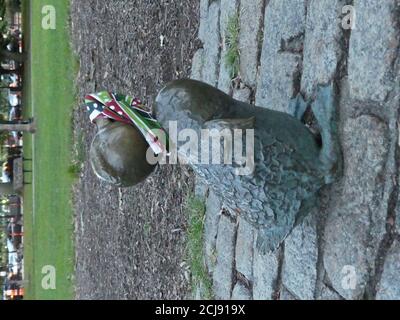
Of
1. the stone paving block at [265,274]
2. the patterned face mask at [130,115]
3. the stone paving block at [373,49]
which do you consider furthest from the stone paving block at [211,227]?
the stone paving block at [373,49]

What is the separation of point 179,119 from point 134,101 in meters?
0.67

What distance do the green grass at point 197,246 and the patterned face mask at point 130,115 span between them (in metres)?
1.43

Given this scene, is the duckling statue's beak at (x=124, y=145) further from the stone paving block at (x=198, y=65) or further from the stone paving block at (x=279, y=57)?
the stone paving block at (x=198, y=65)

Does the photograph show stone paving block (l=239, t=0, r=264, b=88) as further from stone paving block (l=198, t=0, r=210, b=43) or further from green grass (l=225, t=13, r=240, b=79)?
stone paving block (l=198, t=0, r=210, b=43)

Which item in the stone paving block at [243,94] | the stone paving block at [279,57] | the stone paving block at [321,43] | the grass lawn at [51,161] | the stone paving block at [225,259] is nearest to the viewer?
the stone paving block at [321,43]

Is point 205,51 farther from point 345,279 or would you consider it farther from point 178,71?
point 345,279

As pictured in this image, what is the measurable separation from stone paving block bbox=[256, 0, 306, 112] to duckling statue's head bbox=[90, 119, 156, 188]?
678mm

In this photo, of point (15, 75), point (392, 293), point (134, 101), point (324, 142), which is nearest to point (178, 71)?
Result: point (134, 101)

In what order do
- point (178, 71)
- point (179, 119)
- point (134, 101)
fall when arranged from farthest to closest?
1. point (178, 71)
2. point (134, 101)
3. point (179, 119)

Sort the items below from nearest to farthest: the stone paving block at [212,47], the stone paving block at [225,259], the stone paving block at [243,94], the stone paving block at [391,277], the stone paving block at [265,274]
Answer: the stone paving block at [391,277], the stone paving block at [265,274], the stone paving block at [243,94], the stone paving block at [225,259], the stone paving block at [212,47]

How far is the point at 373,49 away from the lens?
78.0 inches

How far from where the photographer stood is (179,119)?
211 cm

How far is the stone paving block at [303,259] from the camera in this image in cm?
240

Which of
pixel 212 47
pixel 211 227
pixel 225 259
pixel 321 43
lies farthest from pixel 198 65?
pixel 321 43
